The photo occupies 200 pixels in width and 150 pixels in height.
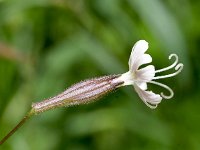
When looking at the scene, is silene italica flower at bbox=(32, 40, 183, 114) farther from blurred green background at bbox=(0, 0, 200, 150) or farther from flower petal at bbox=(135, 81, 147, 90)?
blurred green background at bbox=(0, 0, 200, 150)

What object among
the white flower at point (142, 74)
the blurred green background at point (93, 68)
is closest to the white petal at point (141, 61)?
the white flower at point (142, 74)

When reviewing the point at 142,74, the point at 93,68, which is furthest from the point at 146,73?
the point at 93,68

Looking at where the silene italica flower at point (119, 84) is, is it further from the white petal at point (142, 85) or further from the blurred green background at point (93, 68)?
the blurred green background at point (93, 68)

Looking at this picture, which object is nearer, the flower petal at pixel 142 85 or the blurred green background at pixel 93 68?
the flower petal at pixel 142 85

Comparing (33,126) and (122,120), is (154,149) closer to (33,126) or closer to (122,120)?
(122,120)

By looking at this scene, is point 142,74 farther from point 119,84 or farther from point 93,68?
point 93,68

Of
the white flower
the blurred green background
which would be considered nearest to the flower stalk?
the white flower
